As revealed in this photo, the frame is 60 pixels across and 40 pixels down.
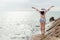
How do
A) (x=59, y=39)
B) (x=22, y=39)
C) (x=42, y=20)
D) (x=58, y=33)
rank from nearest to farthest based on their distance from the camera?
(x=59, y=39) < (x=58, y=33) < (x=42, y=20) < (x=22, y=39)

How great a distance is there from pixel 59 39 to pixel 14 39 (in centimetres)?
1010

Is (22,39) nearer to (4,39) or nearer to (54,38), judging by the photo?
(4,39)

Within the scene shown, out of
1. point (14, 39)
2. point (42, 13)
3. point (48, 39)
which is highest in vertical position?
point (42, 13)

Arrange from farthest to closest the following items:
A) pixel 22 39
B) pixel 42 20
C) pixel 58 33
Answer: pixel 22 39 < pixel 42 20 < pixel 58 33

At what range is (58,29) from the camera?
21.7 m

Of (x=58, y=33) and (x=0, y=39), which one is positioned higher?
(x=58, y=33)

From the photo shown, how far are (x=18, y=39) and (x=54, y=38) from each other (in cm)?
931

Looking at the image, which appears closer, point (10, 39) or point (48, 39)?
point (48, 39)

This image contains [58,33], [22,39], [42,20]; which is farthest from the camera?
[22,39]

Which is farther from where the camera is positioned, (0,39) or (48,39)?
(0,39)

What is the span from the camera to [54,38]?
63.6 ft

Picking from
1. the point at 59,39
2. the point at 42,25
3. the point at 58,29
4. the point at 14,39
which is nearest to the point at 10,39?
the point at 14,39

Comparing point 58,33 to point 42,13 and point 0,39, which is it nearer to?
point 42,13

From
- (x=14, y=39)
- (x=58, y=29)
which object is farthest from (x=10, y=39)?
(x=58, y=29)
